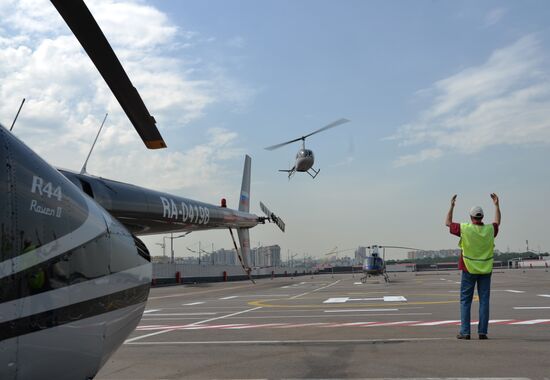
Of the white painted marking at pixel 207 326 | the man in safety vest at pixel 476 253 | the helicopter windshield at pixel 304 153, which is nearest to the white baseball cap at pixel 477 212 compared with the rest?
the man in safety vest at pixel 476 253

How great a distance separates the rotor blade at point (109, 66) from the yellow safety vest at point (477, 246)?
5193 millimetres

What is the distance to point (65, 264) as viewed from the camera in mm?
3646

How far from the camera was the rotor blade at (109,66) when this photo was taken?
3.79 metres

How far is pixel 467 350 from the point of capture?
261 inches

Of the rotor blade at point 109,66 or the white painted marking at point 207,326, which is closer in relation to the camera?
the rotor blade at point 109,66

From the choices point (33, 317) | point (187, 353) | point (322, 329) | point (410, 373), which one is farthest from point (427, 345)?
point (33, 317)

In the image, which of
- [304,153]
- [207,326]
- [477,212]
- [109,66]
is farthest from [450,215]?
[304,153]

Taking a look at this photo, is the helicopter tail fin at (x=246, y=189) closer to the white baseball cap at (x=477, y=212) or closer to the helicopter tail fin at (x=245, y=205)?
the helicopter tail fin at (x=245, y=205)

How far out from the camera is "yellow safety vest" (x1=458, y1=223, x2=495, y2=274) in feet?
26.2

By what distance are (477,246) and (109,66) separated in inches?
242

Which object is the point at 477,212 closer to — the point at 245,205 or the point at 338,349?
the point at 338,349

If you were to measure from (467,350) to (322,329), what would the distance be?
302 cm

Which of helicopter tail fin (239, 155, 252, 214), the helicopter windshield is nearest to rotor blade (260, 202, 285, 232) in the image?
helicopter tail fin (239, 155, 252, 214)

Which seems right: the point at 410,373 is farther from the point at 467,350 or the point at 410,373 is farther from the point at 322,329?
the point at 322,329
